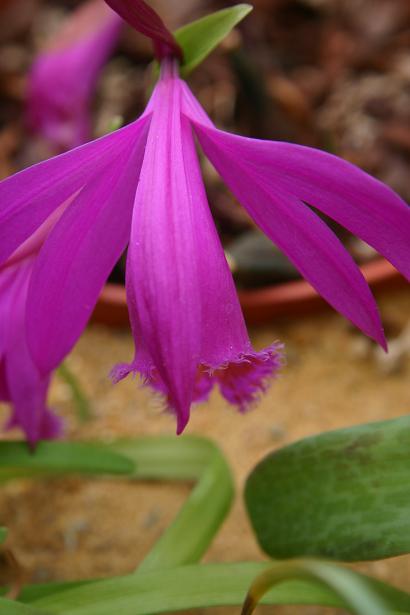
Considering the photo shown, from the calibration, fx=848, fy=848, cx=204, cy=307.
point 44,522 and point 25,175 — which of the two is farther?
point 44,522

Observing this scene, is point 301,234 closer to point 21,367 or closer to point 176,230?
point 176,230

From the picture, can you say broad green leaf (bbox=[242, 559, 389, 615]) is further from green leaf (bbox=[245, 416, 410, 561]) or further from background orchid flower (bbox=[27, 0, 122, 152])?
background orchid flower (bbox=[27, 0, 122, 152])

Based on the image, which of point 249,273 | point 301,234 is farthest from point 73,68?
point 301,234

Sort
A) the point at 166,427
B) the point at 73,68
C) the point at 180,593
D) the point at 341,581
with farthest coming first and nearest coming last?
the point at 73,68, the point at 166,427, the point at 180,593, the point at 341,581

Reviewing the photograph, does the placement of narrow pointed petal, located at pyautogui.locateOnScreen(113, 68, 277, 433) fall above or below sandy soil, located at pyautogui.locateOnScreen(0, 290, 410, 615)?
above

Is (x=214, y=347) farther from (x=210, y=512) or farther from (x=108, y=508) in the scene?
(x=108, y=508)

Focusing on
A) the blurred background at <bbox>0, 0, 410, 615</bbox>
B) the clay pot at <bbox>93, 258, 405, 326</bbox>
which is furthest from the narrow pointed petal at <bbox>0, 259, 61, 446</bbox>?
→ the clay pot at <bbox>93, 258, 405, 326</bbox>

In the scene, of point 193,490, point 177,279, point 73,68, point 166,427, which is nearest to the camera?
point 177,279

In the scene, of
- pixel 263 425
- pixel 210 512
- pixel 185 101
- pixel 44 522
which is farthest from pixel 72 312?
pixel 263 425
